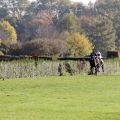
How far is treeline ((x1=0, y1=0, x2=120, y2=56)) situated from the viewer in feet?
237

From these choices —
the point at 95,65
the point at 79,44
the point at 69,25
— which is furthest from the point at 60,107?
the point at 69,25

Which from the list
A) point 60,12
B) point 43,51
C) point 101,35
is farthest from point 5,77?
point 60,12

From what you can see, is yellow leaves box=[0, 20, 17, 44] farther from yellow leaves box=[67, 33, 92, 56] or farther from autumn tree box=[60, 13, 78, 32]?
yellow leaves box=[67, 33, 92, 56]

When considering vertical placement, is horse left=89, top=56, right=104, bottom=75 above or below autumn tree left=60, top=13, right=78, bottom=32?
below

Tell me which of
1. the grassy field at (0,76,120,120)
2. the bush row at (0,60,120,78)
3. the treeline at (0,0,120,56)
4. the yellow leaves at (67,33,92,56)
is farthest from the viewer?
the yellow leaves at (67,33,92,56)

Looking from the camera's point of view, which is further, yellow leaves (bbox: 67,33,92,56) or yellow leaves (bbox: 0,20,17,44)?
yellow leaves (bbox: 0,20,17,44)

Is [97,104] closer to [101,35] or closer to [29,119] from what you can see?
[29,119]

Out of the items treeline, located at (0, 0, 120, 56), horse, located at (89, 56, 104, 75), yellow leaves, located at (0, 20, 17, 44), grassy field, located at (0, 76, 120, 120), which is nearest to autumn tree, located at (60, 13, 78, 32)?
treeline, located at (0, 0, 120, 56)

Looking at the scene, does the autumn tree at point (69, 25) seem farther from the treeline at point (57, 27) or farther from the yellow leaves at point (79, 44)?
the yellow leaves at point (79, 44)

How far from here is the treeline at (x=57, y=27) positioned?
237ft

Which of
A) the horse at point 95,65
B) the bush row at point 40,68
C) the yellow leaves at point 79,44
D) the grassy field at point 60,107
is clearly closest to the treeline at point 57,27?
the yellow leaves at point 79,44

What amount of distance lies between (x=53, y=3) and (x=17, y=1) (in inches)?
486

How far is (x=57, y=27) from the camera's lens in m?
125

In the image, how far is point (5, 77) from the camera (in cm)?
3434
